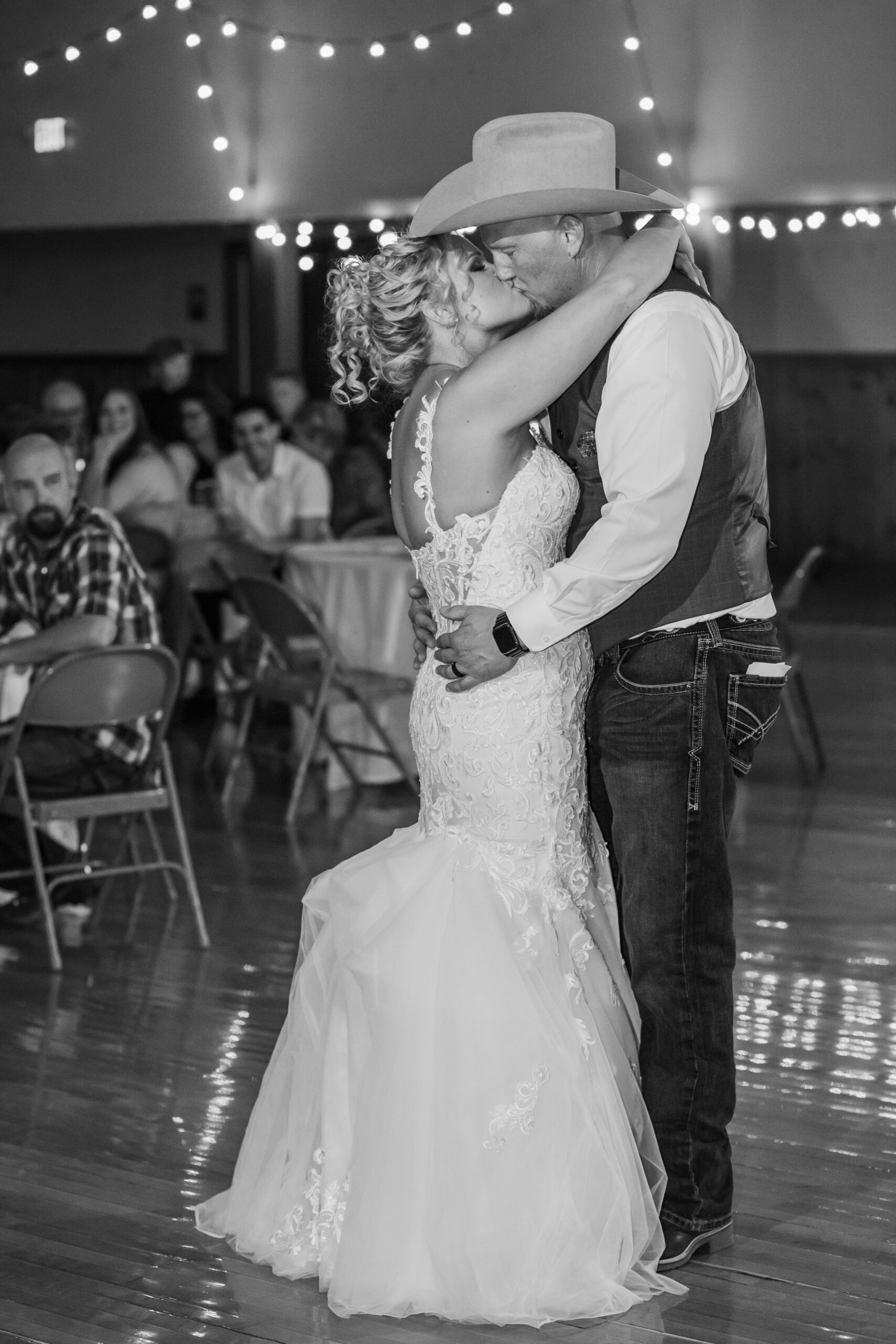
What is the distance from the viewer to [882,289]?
474 inches

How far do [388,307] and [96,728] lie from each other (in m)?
2.34

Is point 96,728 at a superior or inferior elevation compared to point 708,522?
inferior

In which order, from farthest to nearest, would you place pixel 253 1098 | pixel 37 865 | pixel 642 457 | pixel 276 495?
pixel 276 495 → pixel 37 865 → pixel 253 1098 → pixel 642 457

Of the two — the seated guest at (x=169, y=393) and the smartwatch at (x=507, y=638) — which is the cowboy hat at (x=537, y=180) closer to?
the smartwatch at (x=507, y=638)

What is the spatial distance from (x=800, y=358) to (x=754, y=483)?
35.3ft

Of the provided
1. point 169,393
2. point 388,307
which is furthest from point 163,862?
point 169,393

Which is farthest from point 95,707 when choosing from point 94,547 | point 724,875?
point 724,875

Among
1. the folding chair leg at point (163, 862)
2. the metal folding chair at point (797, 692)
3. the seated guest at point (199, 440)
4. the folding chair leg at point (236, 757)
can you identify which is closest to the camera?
the folding chair leg at point (163, 862)

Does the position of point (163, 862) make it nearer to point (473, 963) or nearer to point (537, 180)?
point (473, 963)

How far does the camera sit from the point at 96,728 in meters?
4.73

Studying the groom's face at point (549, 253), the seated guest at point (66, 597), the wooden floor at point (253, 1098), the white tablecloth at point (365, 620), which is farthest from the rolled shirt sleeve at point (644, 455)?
the white tablecloth at point (365, 620)

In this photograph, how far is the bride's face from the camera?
2.67 meters

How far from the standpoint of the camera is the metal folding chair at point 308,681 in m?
6.25

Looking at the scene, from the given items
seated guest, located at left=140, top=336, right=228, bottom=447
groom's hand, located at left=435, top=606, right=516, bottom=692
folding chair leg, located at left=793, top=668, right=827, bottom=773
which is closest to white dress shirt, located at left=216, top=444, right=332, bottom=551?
seated guest, located at left=140, top=336, right=228, bottom=447
